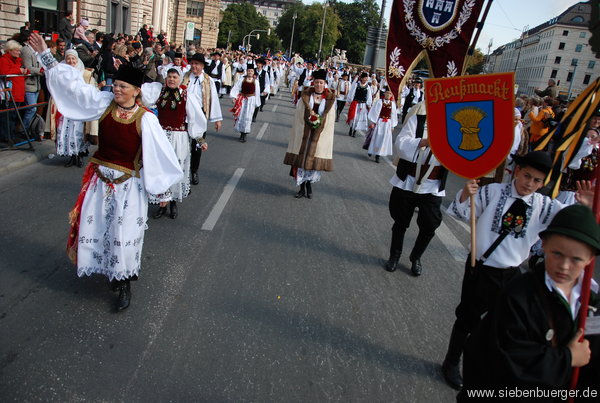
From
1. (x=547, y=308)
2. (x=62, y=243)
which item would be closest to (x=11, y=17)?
(x=62, y=243)

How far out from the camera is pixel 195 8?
75875mm

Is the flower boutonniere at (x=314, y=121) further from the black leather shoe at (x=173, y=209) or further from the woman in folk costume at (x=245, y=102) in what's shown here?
the woman in folk costume at (x=245, y=102)

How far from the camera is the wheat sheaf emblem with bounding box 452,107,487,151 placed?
8.96 feet

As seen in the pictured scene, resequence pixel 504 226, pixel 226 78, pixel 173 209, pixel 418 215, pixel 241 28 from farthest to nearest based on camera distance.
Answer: pixel 241 28 < pixel 226 78 < pixel 173 209 < pixel 418 215 < pixel 504 226

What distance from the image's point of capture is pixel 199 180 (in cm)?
819

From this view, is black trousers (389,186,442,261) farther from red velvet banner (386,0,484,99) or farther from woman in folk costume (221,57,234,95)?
woman in folk costume (221,57,234,95)

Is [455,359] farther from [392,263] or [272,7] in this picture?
[272,7]

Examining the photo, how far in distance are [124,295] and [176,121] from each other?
318 centimetres

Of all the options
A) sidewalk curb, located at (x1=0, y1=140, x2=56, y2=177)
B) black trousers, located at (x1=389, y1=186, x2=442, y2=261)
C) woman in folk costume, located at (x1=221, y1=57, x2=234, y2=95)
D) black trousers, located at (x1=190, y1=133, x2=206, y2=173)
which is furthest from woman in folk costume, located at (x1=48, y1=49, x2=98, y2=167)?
woman in folk costume, located at (x1=221, y1=57, x2=234, y2=95)

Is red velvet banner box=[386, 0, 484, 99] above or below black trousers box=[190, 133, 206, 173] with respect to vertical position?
above

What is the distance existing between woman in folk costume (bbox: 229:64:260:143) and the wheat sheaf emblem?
10.1 metres

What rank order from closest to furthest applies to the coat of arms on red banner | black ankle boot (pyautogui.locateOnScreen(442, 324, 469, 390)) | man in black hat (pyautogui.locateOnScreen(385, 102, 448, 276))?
the coat of arms on red banner
black ankle boot (pyautogui.locateOnScreen(442, 324, 469, 390))
man in black hat (pyautogui.locateOnScreen(385, 102, 448, 276))

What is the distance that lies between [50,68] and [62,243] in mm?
2002

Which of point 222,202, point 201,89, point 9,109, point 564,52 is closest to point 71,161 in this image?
point 9,109
